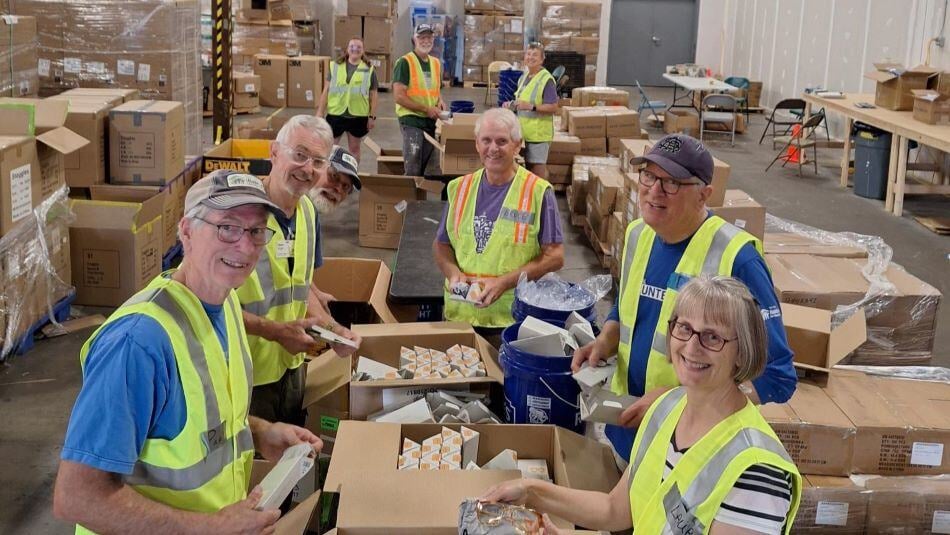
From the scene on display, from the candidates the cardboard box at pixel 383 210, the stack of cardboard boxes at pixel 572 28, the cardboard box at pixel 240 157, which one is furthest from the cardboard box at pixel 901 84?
the stack of cardboard boxes at pixel 572 28

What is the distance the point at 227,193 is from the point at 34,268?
4.10 metres

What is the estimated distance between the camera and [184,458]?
6.12 feet

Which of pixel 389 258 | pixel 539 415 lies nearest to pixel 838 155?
pixel 389 258

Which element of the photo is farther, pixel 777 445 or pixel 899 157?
pixel 899 157

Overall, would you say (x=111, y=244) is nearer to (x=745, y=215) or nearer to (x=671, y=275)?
(x=745, y=215)

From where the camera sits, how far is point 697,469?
188cm

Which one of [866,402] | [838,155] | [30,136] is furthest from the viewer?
[838,155]

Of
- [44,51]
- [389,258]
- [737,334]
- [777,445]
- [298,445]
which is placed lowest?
[389,258]

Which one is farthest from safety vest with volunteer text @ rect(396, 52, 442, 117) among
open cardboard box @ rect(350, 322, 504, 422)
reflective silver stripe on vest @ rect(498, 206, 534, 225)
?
open cardboard box @ rect(350, 322, 504, 422)

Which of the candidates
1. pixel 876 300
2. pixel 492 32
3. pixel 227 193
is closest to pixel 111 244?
pixel 227 193

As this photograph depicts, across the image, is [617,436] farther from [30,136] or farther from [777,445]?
[30,136]

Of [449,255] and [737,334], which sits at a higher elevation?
[737,334]

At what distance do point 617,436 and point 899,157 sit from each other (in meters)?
7.96

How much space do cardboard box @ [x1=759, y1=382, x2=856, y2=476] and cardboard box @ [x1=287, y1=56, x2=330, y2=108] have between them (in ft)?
43.9
